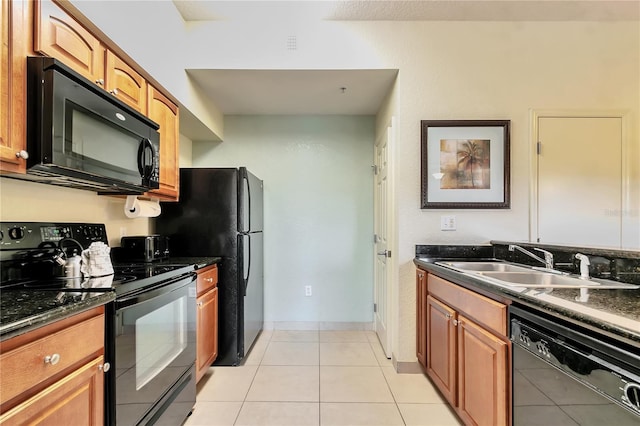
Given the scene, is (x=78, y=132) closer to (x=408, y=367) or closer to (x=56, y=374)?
(x=56, y=374)

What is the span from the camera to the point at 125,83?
1.72m

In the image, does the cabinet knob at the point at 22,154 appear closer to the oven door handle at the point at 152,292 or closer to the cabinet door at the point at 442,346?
the oven door handle at the point at 152,292

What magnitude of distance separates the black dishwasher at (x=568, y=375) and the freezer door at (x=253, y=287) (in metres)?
1.93

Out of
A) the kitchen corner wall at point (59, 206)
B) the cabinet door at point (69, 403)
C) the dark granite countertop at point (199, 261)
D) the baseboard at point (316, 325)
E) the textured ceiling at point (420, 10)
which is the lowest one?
the baseboard at point (316, 325)

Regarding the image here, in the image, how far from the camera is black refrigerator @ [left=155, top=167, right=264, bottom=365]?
246cm

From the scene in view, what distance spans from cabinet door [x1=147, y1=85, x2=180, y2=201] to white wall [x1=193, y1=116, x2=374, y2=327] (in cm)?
103

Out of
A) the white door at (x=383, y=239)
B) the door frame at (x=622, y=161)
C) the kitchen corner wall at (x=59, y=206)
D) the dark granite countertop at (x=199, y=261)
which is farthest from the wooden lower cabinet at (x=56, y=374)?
the door frame at (x=622, y=161)

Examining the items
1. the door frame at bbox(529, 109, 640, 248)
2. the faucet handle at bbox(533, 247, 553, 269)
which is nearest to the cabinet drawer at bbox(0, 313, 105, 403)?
the faucet handle at bbox(533, 247, 553, 269)

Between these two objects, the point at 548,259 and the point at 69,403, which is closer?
the point at 69,403

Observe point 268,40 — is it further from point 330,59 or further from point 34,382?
point 34,382

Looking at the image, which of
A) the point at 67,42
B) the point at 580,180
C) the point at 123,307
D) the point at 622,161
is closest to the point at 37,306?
the point at 123,307

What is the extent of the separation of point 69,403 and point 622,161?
11.4 feet

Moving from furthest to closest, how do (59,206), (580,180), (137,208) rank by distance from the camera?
(580,180) → (137,208) → (59,206)

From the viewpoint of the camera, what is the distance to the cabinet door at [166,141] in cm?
203
